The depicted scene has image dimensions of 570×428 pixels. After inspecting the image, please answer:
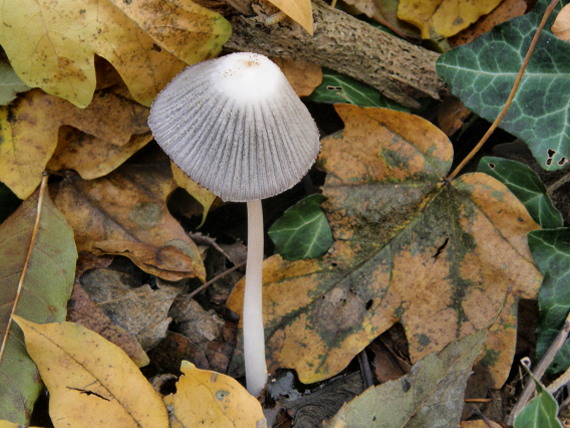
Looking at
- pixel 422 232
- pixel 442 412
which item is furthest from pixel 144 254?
pixel 442 412

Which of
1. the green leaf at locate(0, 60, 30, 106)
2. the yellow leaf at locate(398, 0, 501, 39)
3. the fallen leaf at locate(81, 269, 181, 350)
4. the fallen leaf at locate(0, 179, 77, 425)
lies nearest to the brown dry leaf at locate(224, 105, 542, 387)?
the fallen leaf at locate(81, 269, 181, 350)

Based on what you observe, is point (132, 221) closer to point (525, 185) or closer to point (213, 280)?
point (213, 280)

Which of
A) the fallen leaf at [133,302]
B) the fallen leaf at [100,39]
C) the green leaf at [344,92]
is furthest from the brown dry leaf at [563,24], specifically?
the fallen leaf at [133,302]

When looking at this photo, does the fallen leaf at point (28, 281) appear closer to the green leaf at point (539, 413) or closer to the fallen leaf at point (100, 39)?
the fallen leaf at point (100, 39)

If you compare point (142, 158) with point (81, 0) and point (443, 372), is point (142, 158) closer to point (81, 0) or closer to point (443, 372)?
point (81, 0)

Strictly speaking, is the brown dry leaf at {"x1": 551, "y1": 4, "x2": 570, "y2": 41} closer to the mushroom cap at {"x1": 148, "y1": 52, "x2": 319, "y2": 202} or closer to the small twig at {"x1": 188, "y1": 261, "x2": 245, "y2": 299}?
the mushroom cap at {"x1": 148, "y1": 52, "x2": 319, "y2": 202}

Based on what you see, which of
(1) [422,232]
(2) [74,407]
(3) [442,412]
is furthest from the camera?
(1) [422,232]
